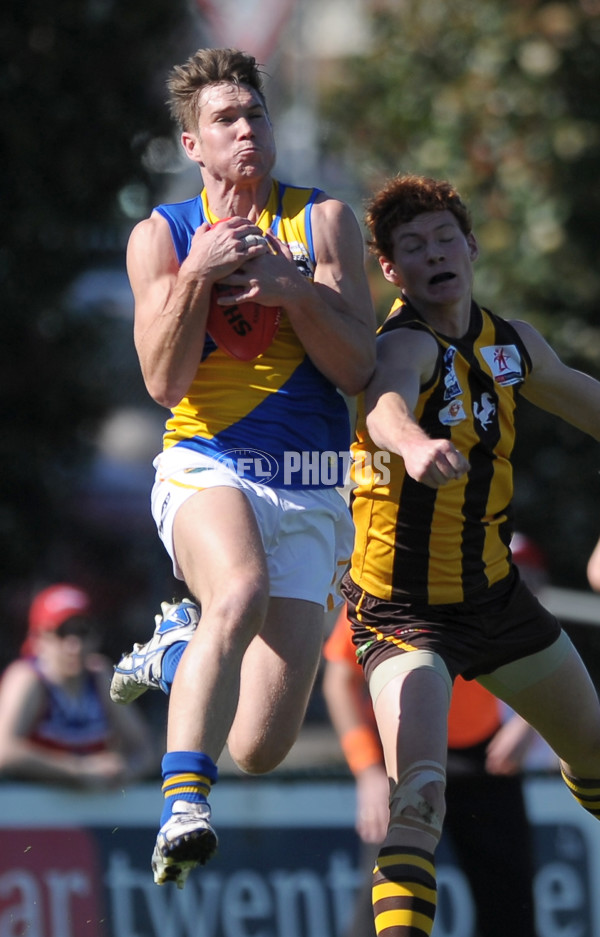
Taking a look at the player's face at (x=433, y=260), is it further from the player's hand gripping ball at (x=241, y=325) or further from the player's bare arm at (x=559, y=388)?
the player's hand gripping ball at (x=241, y=325)

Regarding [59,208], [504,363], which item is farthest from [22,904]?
[59,208]

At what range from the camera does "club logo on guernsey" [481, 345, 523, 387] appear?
4.47 meters

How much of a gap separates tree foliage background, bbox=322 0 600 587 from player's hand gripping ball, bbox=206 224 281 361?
5489 millimetres

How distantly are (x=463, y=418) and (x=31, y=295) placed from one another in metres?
5.81

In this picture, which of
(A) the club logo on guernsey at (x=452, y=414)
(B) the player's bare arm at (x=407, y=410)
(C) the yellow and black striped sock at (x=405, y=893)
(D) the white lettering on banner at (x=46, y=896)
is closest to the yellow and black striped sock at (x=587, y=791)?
(C) the yellow and black striped sock at (x=405, y=893)

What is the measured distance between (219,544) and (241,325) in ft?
2.14

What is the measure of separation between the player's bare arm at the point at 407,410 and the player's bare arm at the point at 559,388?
0.48 meters

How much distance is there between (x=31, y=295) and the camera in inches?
378

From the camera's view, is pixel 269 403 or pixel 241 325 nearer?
pixel 241 325

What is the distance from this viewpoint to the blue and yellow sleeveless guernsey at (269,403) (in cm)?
418

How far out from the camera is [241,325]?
4.07 metres

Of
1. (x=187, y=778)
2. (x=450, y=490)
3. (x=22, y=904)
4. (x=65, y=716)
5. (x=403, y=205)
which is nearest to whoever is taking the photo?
(x=187, y=778)

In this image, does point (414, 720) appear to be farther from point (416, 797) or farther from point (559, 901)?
point (559, 901)

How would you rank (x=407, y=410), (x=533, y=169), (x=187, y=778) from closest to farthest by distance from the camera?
(x=187, y=778), (x=407, y=410), (x=533, y=169)
